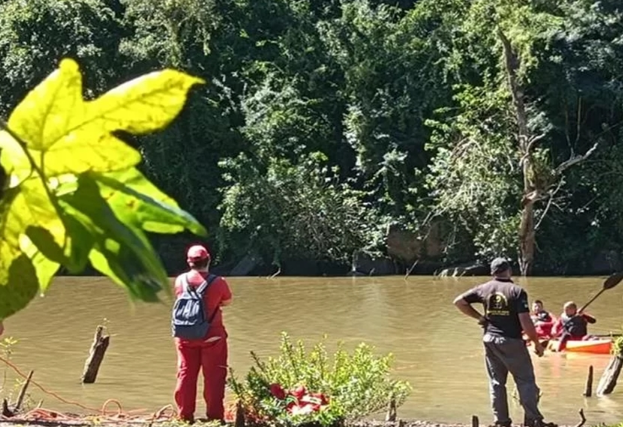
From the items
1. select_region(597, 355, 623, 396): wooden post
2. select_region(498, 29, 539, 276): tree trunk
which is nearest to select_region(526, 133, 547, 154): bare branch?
select_region(498, 29, 539, 276): tree trunk

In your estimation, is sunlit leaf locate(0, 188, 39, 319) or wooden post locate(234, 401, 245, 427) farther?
wooden post locate(234, 401, 245, 427)

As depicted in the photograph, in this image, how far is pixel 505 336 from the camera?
26.9 ft

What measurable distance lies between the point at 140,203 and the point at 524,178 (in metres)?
28.7

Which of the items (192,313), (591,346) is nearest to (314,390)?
(192,313)

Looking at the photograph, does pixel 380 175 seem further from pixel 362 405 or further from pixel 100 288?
pixel 362 405

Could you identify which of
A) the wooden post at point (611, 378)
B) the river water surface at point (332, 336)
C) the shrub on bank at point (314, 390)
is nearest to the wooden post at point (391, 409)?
the shrub on bank at point (314, 390)

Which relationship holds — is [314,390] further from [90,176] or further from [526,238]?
[526,238]

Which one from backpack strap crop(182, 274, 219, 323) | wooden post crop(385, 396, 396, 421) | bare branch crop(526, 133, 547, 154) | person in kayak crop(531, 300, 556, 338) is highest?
bare branch crop(526, 133, 547, 154)

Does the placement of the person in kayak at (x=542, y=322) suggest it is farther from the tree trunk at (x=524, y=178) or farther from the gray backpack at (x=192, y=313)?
the tree trunk at (x=524, y=178)

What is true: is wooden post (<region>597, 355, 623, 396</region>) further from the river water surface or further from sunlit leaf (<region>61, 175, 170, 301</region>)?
sunlit leaf (<region>61, 175, 170, 301</region>)

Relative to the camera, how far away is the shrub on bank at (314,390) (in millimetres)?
7293

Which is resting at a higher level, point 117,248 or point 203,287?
point 117,248

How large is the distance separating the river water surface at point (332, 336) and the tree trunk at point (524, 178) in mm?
1205

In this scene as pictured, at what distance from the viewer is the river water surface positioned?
39.2 feet
